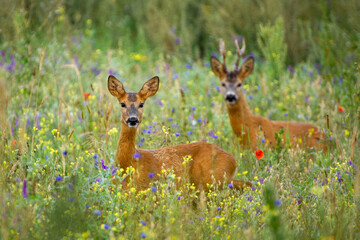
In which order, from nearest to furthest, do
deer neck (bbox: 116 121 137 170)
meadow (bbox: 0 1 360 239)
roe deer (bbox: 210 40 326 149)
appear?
meadow (bbox: 0 1 360 239)
deer neck (bbox: 116 121 137 170)
roe deer (bbox: 210 40 326 149)

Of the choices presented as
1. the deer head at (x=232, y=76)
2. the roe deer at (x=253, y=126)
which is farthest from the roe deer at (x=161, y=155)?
the deer head at (x=232, y=76)

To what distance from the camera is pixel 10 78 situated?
19.7ft

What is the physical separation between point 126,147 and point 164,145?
689 millimetres

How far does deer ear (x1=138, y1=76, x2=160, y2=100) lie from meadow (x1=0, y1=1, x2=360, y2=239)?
0.33 m

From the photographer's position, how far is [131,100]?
4.53 m

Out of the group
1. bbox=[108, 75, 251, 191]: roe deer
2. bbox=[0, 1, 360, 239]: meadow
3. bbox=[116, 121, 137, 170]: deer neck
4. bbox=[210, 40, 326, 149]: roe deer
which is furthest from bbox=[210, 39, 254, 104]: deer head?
bbox=[116, 121, 137, 170]: deer neck

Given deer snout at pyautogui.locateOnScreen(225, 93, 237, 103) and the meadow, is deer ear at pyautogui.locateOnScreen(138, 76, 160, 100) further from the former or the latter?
deer snout at pyautogui.locateOnScreen(225, 93, 237, 103)

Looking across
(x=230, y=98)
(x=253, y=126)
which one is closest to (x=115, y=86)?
(x=230, y=98)

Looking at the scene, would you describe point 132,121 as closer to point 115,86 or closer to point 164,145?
point 115,86

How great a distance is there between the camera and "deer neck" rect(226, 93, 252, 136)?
6164 mm

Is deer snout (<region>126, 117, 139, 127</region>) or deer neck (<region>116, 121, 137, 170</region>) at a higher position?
deer snout (<region>126, 117, 139, 127</region>)

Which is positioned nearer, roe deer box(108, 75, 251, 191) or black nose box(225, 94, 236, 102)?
roe deer box(108, 75, 251, 191)

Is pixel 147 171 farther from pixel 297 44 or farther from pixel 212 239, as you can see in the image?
pixel 297 44

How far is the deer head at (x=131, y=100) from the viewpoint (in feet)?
14.3
